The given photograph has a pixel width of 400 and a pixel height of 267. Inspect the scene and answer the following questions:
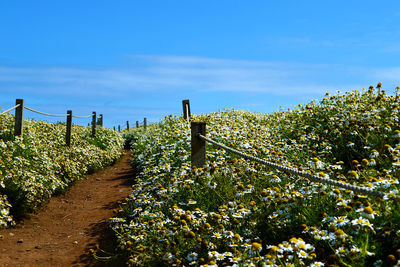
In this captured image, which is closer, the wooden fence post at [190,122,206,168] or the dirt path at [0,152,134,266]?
the dirt path at [0,152,134,266]

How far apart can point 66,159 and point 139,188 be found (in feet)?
15.2

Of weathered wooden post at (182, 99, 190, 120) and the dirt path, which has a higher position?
weathered wooden post at (182, 99, 190, 120)

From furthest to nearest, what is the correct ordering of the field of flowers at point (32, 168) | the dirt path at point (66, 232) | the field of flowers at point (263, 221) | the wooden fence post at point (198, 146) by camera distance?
the field of flowers at point (32, 168)
the wooden fence post at point (198, 146)
the dirt path at point (66, 232)
the field of flowers at point (263, 221)

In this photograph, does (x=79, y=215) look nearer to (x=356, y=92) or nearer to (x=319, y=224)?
(x=319, y=224)

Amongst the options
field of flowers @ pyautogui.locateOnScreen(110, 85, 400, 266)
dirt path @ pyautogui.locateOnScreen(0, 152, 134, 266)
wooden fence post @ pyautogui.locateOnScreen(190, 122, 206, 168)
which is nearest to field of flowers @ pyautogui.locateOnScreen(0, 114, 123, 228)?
dirt path @ pyautogui.locateOnScreen(0, 152, 134, 266)

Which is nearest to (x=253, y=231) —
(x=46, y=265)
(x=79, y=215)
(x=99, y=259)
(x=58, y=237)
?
(x=99, y=259)

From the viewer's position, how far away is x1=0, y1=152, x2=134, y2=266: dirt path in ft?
18.6

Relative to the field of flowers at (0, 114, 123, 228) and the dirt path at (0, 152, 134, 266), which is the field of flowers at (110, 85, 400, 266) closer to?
the dirt path at (0, 152, 134, 266)

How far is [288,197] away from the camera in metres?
4.23

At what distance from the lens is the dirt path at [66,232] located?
5.68 m

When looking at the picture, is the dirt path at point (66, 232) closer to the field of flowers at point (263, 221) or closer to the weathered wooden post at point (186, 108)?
the field of flowers at point (263, 221)

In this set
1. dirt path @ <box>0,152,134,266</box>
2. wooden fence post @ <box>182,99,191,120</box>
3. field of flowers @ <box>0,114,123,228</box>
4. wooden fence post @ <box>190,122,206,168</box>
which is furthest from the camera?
wooden fence post @ <box>182,99,191,120</box>

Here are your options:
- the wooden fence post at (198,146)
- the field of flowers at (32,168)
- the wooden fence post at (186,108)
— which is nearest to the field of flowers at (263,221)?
the wooden fence post at (198,146)

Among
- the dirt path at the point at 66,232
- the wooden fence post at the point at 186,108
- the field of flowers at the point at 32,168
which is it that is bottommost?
the dirt path at the point at 66,232
